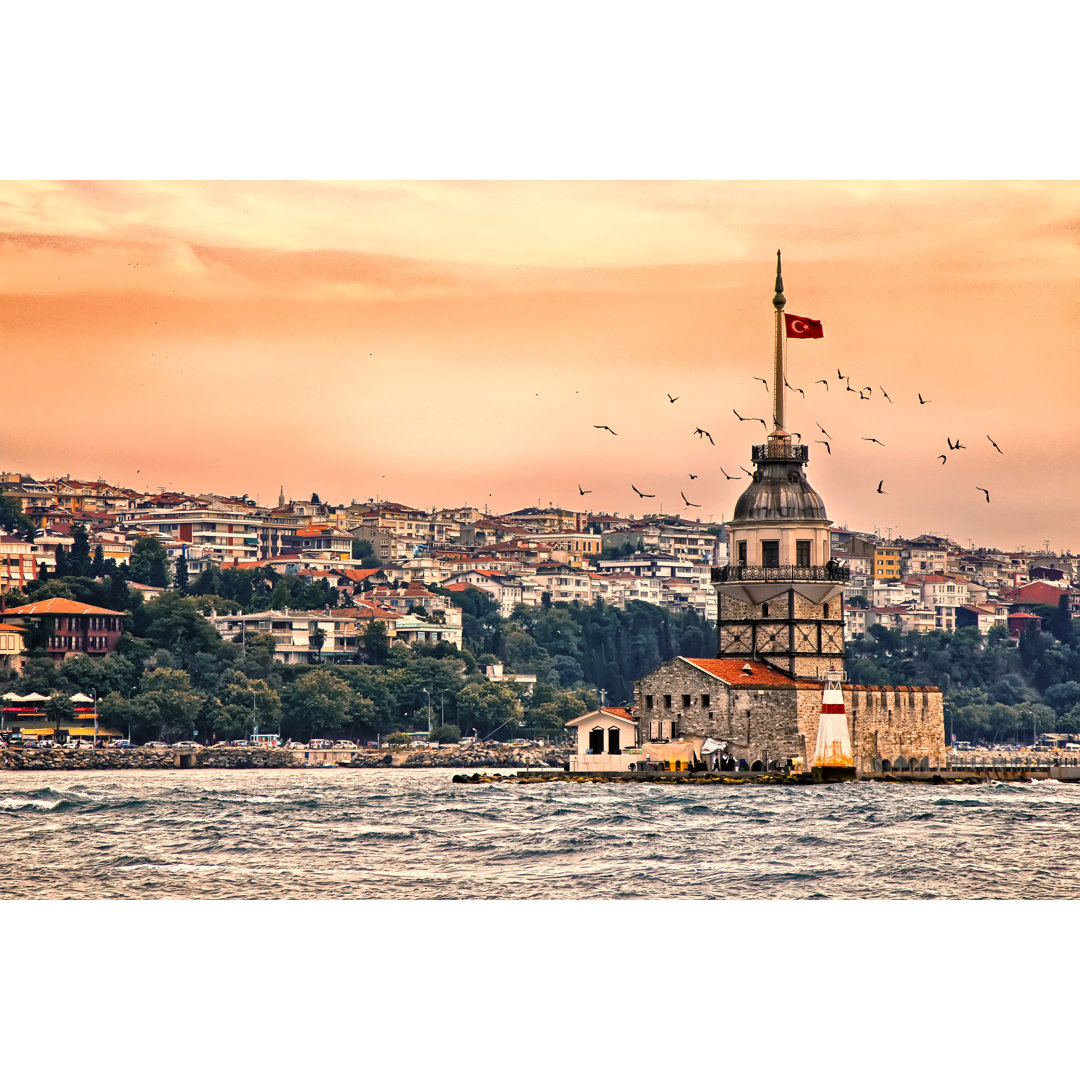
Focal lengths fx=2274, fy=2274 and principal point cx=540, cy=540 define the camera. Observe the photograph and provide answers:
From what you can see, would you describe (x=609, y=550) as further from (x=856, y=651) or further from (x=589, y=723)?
(x=589, y=723)

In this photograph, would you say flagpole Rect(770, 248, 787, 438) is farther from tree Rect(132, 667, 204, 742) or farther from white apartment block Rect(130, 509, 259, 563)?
white apartment block Rect(130, 509, 259, 563)

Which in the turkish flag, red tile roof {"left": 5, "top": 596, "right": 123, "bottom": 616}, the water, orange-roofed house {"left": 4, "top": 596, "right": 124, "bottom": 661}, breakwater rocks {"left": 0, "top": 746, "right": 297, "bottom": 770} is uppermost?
the turkish flag

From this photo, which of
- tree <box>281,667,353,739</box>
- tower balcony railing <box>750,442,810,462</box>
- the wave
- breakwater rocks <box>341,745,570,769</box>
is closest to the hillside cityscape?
tree <box>281,667,353,739</box>

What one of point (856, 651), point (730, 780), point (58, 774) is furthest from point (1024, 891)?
point (856, 651)

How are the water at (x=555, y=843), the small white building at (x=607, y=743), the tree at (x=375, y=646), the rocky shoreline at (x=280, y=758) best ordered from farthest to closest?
the tree at (x=375, y=646) < the rocky shoreline at (x=280, y=758) < the small white building at (x=607, y=743) < the water at (x=555, y=843)

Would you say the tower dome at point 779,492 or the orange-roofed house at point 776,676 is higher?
the tower dome at point 779,492

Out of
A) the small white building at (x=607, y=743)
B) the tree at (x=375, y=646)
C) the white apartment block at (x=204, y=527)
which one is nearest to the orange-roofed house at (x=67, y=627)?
the tree at (x=375, y=646)

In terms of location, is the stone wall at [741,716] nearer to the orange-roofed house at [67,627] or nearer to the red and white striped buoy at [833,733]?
the red and white striped buoy at [833,733]
